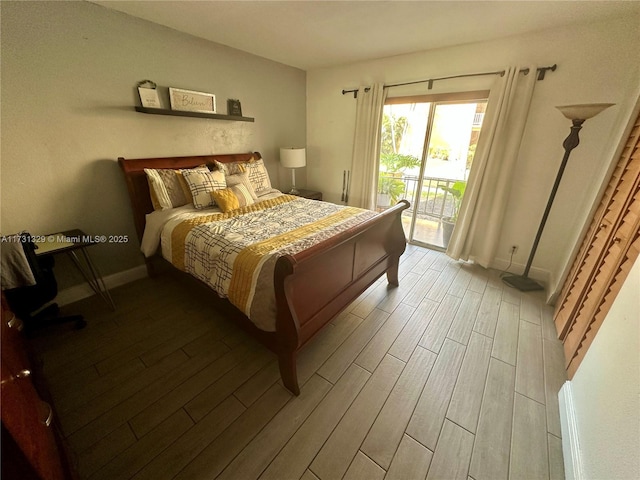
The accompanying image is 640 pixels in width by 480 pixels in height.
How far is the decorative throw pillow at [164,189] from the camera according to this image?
2.34 m

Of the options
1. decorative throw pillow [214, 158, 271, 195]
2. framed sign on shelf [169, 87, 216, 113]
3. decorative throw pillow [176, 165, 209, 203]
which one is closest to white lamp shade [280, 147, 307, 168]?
decorative throw pillow [214, 158, 271, 195]

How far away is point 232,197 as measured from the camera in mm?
2477

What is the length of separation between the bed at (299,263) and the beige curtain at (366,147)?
115 centimetres

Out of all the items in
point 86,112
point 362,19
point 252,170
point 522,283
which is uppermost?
point 362,19

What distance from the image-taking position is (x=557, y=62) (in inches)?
87.2

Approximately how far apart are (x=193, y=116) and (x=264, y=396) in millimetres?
2703

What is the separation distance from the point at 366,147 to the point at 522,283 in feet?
7.83

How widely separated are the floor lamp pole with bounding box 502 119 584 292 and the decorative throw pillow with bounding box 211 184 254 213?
2.87 meters

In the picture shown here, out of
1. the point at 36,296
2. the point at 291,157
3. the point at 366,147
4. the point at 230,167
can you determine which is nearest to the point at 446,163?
the point at 366,147

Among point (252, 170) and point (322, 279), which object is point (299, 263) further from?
point (252, 170)

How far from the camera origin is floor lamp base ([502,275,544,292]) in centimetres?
250

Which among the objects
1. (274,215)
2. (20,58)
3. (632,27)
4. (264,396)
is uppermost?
(632,27)

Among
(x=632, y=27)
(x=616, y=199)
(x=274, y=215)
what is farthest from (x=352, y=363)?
(x=632, y=27)

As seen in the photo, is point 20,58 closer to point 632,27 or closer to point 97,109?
point 97,109
